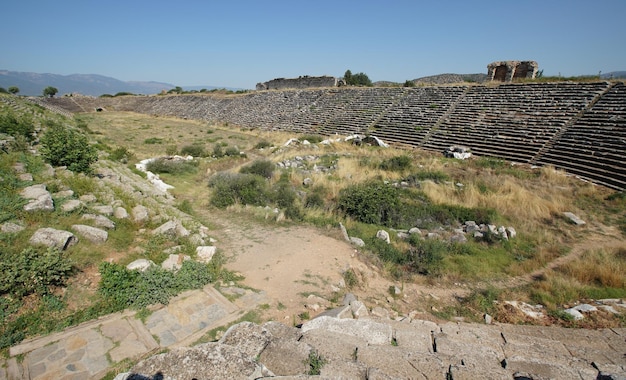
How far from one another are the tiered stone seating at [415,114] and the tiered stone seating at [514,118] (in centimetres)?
107

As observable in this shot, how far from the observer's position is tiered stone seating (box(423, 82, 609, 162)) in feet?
57.7

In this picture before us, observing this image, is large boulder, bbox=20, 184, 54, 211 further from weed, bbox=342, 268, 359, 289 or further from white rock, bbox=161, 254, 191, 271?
weed, bbox=342, 268, 359, 289

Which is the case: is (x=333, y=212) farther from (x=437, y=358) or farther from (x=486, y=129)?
(x=486, y=129)

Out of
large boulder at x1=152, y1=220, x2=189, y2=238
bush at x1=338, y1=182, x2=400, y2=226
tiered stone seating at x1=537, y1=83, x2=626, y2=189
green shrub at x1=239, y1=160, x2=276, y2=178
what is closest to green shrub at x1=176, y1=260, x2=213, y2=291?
large boulder at x1=152, y1=220, x2=189, y2=238

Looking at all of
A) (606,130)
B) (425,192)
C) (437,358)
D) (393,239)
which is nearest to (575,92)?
(606,130)

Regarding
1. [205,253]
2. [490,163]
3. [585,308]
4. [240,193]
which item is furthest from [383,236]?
[490,163]

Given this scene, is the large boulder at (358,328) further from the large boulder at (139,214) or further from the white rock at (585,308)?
the large boulder at (139,214)

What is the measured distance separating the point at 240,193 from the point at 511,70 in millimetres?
25022

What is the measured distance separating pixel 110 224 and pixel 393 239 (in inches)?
254

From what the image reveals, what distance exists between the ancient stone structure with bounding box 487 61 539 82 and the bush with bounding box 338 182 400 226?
21615 mm

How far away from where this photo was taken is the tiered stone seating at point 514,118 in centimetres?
1759

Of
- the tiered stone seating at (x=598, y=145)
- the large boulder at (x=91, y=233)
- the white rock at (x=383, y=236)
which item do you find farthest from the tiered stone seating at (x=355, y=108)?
the large boulder at (x=91, y=233)

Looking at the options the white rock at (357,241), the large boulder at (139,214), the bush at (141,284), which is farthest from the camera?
the white rock at (357,241)

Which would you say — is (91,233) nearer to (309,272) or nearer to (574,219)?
(309,272)
